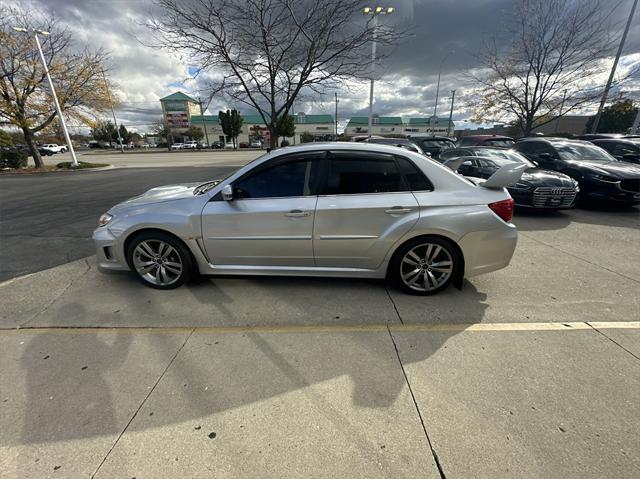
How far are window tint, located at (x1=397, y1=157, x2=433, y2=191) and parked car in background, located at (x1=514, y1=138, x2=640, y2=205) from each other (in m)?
6.60

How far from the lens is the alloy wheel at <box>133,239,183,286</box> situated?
11.2ft

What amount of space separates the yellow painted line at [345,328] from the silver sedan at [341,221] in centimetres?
61

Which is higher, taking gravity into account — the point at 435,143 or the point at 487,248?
the point at 435,143

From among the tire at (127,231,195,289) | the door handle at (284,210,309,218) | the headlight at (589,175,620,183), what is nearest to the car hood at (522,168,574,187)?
the headlight at (589,175,620,183)

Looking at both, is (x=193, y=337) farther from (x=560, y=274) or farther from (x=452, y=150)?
(x=452, y=150)

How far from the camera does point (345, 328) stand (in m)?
2.78

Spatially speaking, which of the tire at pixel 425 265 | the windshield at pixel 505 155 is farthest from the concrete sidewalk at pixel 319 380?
the windshield at pixel 505 155

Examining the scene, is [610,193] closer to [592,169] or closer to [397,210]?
[592,169]

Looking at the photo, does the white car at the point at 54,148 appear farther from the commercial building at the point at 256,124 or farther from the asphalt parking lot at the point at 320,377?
the asphalt parking lot at the point at 320,377

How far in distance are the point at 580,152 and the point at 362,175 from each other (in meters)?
8.55

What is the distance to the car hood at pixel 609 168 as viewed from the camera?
675 cm

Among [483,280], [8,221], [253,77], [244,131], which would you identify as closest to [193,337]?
[483,280]

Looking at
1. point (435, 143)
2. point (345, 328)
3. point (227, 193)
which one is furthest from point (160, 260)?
point (435, 143)

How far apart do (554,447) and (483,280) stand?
2.25m
